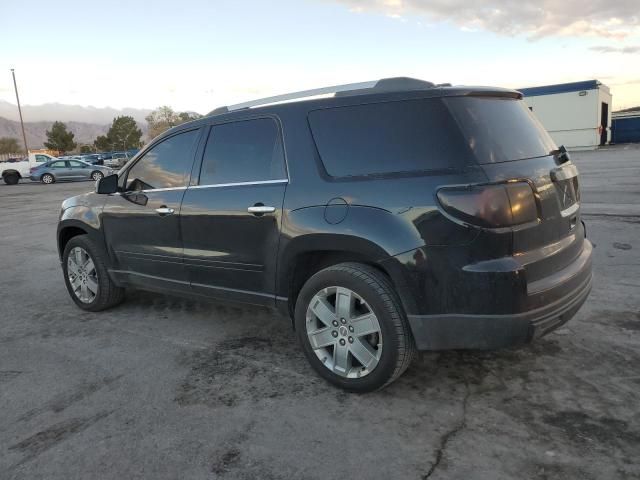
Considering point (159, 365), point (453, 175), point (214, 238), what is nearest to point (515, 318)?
point (453, 175)

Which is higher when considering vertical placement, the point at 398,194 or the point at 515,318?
the point at 398,194

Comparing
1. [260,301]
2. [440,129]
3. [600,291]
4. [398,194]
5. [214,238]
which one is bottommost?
[600,291]

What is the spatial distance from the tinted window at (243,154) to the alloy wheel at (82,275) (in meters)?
1.88

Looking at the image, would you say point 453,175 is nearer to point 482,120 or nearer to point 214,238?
point 482,120

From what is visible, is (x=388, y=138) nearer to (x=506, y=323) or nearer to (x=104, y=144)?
(x=506, y=323)

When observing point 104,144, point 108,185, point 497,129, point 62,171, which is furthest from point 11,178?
point 104,144

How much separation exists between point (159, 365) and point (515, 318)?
98.5 inches

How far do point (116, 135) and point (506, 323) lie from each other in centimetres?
8897

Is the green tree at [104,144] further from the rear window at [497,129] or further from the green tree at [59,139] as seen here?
the rear window at [497,129]

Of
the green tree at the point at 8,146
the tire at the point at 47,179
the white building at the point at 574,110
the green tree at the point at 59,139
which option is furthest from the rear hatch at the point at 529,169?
the green tree at the point at 8,146

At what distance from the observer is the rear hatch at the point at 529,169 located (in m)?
2.80

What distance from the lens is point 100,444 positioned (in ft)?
9.23

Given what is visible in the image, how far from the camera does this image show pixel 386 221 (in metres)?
2.93

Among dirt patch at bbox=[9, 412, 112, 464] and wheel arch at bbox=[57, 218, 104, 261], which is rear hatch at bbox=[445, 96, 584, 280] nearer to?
dirt patch at bbox=[9, 412, 112, 464]
